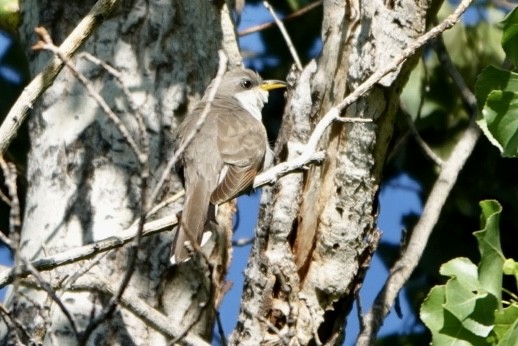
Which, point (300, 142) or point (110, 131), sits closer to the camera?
point (300, 142)

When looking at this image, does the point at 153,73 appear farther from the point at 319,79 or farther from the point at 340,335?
the point at 340,335

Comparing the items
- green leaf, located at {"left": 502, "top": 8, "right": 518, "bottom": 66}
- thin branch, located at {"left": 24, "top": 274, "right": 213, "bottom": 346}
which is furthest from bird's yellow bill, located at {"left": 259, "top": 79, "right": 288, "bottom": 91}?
green leaf, located at {"left": 502, "top": 8, "right": 518, "bottom": 66}

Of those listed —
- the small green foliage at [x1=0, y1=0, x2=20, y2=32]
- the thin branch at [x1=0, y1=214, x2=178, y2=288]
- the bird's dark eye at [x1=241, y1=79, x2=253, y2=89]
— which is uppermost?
the small green foliage at [x1=0, y1=0, x2=20, y2=32]

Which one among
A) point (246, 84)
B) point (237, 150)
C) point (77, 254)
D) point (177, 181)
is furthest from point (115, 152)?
point (77, 254)

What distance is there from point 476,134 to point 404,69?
132 cm

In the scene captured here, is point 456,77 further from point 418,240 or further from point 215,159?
point 215,159

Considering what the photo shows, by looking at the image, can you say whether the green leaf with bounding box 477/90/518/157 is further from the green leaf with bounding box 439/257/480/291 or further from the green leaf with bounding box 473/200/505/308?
the green leaf with bounding box 439/257/480/291

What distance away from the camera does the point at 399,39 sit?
4.95 m

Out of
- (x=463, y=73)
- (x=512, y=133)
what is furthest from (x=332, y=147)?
(x=463, y=73)

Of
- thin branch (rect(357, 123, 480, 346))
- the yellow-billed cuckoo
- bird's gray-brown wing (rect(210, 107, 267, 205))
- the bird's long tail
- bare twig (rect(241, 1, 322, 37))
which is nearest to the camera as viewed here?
the bird's long tail

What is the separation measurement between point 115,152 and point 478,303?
263 cm

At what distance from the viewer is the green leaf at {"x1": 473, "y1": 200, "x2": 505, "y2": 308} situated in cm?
395

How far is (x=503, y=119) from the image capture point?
14.0ft

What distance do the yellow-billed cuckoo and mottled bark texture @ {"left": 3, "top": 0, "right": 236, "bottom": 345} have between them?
19cm
